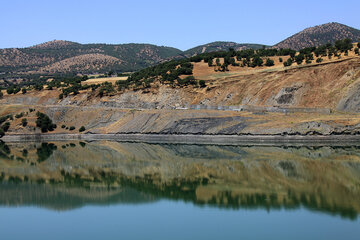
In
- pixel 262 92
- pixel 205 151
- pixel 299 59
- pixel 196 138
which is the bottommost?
pixel 205 151

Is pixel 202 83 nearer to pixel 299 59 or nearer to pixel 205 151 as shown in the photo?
pixel 299 59

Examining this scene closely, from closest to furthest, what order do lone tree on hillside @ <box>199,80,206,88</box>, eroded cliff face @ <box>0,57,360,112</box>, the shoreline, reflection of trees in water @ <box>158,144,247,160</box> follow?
reflection of trees in water @ <box>158,144,247,160</box> → the shoreline → eroded cliff face @ <box>0,57,360,112</box> → lone tree on hillside @ <box>199,80,206,88</box>

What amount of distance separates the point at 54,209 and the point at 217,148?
38156mm

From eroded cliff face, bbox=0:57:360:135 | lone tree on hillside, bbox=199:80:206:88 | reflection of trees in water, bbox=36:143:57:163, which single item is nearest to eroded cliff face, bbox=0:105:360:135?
eroded cliff face, bbox=0:57:360:135

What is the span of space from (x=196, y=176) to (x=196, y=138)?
34.7 m

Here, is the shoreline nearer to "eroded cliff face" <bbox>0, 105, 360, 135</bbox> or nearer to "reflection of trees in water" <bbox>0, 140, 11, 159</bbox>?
"eroded cliff face" <bbox>0, 105, 360, 135</bbox>

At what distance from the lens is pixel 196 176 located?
164 feet

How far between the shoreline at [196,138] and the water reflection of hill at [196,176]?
5998 mm

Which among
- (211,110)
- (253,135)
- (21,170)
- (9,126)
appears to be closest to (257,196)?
(21,170)

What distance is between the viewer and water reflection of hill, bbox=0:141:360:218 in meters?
38.9

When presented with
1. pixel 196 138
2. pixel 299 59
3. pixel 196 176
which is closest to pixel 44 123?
pixel 196 138

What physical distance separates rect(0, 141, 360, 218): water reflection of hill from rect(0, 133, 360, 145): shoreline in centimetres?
600

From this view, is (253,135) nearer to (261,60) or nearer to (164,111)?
(164,111)

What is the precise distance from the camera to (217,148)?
72875 millimetres
